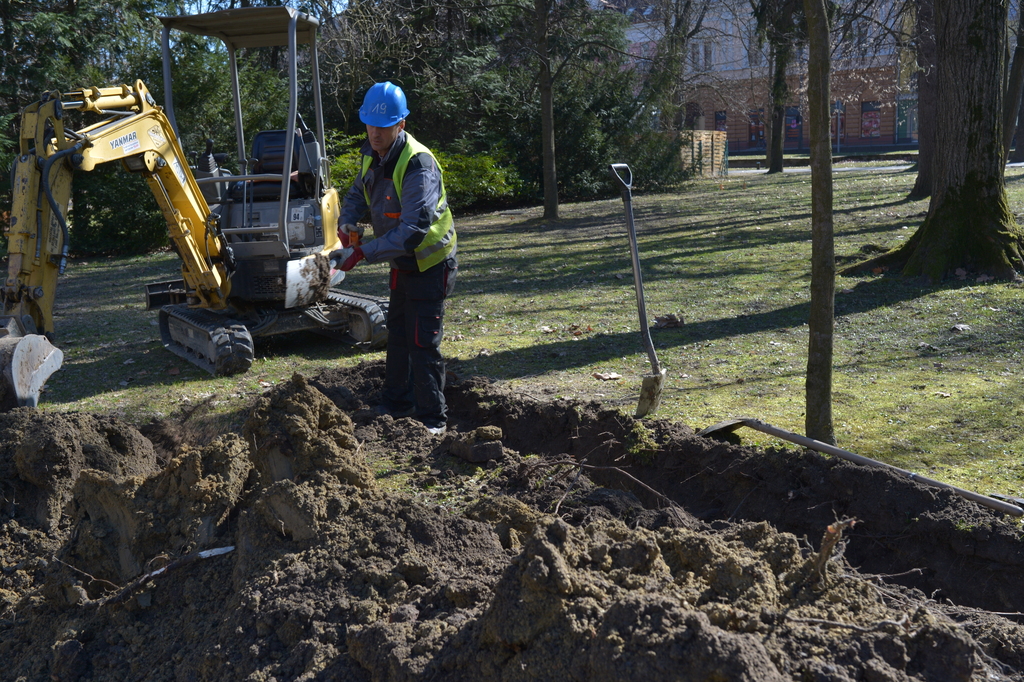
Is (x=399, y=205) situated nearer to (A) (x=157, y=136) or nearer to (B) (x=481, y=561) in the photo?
(B) (x=481, y=561)

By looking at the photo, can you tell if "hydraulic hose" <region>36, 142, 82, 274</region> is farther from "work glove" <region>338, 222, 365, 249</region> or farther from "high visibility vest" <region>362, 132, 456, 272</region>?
"high visibility vest" <region>362, 132, 456, 272</region>

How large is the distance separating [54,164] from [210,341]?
1.91 meters

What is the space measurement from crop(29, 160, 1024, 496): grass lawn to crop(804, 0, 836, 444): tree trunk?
1.30ft

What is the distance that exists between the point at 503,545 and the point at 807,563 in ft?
4.33

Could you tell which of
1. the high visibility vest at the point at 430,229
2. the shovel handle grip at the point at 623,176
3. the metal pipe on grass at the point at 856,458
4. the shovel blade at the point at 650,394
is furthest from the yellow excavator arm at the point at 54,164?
the metal pipe on grass at the point at 856,458

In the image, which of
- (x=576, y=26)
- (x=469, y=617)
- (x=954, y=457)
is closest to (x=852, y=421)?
(x=954, y=457)

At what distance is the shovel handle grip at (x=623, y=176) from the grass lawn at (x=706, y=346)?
5.04 ft

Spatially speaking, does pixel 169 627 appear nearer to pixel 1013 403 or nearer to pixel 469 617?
pixel 469 617

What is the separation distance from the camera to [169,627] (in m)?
3.26

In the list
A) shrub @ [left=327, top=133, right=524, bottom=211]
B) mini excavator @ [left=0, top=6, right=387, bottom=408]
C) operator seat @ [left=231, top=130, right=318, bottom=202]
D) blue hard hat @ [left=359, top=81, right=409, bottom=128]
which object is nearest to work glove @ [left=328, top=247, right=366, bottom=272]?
blue hard hat @ [left=359, top=81, right=409, bottom=128]

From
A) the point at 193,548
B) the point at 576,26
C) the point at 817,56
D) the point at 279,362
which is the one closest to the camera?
the point at 193,548

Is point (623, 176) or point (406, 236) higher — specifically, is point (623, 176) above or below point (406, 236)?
above

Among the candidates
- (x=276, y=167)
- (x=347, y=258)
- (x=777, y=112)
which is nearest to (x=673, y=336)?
(x=347, y=258)

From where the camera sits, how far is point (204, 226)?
24.9 ft
